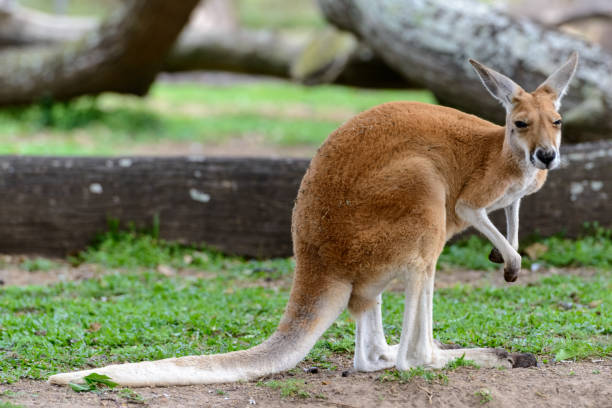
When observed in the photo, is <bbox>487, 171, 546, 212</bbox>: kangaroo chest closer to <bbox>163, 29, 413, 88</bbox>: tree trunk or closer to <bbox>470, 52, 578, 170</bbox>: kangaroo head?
<bbox>470, 52, 578, 170</bbox>: kangaroo head

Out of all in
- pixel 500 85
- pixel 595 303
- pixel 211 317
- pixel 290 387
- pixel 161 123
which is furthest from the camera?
pixel 161 123

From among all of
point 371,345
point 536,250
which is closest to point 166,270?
point 371,345

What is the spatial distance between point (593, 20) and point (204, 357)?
7648mm

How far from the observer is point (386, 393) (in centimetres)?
341

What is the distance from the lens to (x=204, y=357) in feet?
11.4

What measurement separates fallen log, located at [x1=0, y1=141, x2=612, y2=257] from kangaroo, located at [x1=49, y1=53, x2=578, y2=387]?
2.52 m

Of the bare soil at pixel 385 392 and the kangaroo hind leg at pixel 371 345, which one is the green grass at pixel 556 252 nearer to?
the bare soil at pixel 385 392

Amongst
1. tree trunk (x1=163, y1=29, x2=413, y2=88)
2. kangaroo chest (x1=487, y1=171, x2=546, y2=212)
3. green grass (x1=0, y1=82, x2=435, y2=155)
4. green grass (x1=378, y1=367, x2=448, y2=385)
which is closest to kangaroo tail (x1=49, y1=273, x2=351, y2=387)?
green grass (x1=378, y1=367, x2=448, y2=385)

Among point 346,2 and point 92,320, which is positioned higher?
point 346,2

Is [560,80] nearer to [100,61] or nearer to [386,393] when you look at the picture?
[386,393]

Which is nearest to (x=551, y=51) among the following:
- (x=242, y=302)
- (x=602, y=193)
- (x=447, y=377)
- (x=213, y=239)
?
(x=602, y=193)

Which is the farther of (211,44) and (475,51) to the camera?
(211,44)

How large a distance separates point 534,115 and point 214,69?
9779 mm

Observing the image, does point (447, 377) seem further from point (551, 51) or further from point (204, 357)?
point (551, 51)
